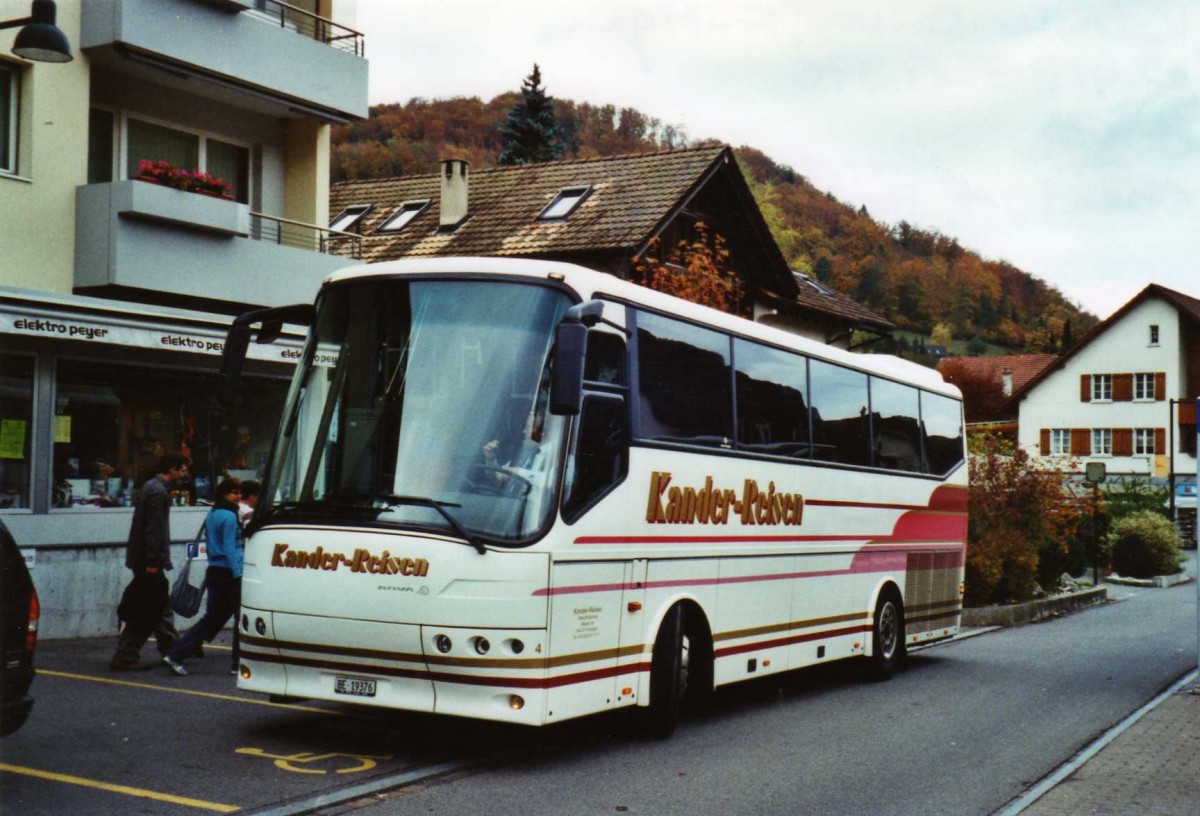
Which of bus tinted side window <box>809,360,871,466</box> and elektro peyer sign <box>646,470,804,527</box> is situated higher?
bus tinted side window <box>809,360,871,466</box>

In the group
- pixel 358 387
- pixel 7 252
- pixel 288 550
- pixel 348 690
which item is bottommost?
pixel 348 690

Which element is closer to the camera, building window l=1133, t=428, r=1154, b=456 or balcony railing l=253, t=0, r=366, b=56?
balcony railing l=253, t=0, r=366, b=56

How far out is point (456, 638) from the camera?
29.0 ft

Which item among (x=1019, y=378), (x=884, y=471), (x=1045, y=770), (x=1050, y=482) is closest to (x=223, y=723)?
(x=1045, y=770)

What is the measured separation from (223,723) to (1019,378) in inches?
3948

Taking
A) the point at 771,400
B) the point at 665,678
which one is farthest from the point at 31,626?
the point at 771,400

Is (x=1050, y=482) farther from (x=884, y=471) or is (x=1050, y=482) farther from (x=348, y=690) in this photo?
(x=348, y=690)

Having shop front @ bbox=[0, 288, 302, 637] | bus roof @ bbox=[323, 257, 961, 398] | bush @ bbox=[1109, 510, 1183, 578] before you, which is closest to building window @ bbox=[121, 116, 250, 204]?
shop front @ bbox=[0, 288, 302, 637]

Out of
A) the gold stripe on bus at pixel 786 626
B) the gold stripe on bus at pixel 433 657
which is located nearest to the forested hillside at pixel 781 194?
the gold stripe on bus at pixel 786 626

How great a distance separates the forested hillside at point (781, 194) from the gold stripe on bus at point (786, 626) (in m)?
36.1

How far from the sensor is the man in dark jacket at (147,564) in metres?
12.9

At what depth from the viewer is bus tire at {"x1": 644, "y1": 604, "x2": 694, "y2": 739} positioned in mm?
10438

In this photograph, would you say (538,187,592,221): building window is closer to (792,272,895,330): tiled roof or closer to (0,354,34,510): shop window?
(792,272,895,330): tiled roof

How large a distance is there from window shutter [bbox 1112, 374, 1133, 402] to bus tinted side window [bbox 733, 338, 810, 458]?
67.0m
